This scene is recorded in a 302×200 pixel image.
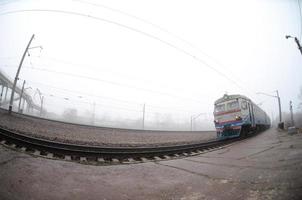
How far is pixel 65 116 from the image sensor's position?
5938 centimetres

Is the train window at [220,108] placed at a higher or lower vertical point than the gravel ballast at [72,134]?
higher

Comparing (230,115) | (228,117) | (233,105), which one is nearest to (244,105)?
(233,105)

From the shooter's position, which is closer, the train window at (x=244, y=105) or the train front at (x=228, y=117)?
the train front at (x=228, y=117)

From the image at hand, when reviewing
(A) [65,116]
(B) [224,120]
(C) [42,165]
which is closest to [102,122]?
(A) [65,116]

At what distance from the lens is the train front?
11.5m

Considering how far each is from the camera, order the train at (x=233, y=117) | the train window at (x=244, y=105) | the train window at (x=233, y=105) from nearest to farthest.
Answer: the train at (x=233, y=117)
the train window at (x=244, y=105)
the train window at (x=233, y=105)

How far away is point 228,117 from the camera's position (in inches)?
480

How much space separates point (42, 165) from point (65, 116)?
6343 cm

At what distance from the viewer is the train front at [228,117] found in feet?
37.8

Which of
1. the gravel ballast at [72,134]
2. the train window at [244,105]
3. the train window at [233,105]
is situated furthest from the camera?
the train window at [233,105]

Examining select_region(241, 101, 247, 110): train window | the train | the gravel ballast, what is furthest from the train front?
the gravel ballast

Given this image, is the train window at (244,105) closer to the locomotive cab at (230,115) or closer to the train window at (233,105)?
the locomotive cab at (230,115)

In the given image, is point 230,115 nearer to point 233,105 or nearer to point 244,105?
point 233,105

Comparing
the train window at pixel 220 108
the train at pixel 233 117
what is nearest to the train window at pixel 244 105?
the train at pixel 233 117
